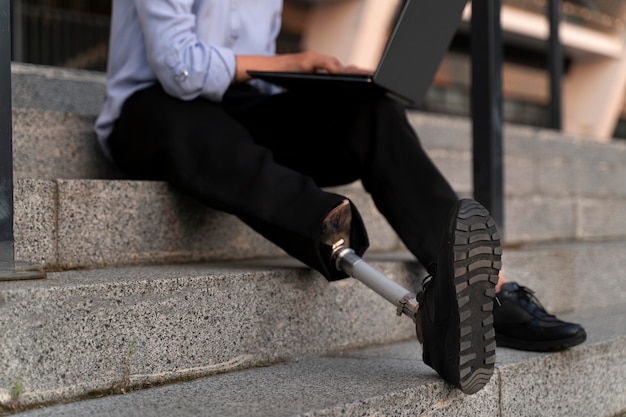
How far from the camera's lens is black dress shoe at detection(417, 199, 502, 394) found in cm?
126

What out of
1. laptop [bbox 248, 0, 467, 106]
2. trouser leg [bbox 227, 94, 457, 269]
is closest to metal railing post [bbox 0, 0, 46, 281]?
laptop [bbox 248, 0, 467, 106]

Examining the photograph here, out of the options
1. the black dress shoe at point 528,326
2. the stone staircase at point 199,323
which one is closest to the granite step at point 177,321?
the stone staircase at point 199,323

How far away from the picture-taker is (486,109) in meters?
2.34

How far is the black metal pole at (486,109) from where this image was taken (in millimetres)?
2307

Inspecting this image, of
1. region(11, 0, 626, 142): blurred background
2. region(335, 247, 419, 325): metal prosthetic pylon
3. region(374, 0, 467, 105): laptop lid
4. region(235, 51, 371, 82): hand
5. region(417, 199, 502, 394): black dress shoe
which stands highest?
region(374, 0, 467, 105): laptop lid

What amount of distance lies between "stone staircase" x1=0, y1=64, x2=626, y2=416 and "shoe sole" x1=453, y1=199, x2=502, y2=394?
0.11 m

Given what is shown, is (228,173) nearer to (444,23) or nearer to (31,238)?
(31,238)

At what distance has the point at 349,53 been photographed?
10.5 metres

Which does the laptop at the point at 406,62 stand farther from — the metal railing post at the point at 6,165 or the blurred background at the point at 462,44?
the blurred background at the point at 462,44

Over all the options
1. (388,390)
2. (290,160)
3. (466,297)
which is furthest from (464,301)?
(290,160)

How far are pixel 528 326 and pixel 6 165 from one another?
3.78 feet

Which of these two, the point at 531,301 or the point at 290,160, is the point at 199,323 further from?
the point at 531,301

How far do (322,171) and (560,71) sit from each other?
8.54ft

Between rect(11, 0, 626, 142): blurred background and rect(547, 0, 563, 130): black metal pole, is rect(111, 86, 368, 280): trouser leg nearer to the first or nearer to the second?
rect(547, 0, 563, 130): black metal pole
